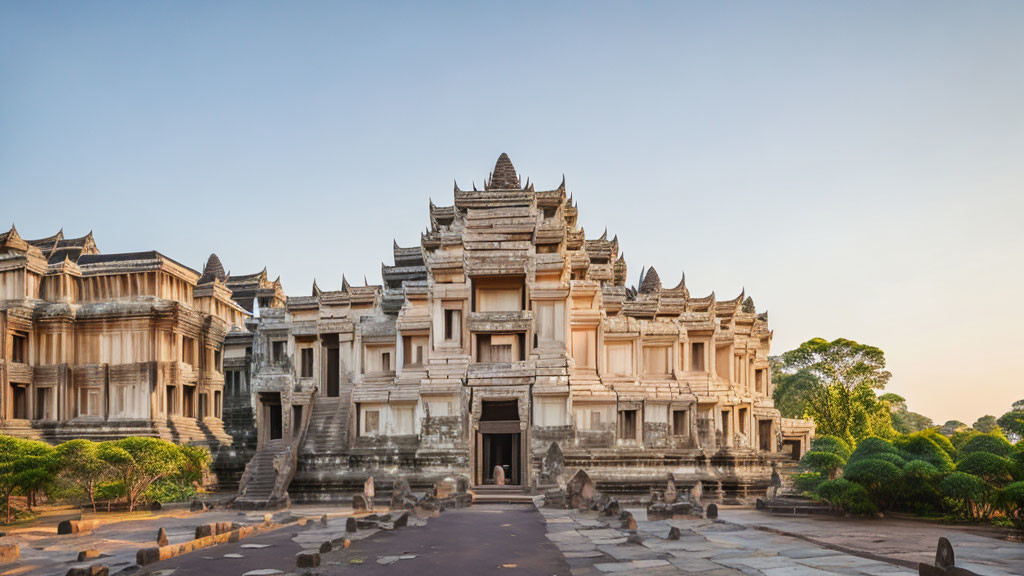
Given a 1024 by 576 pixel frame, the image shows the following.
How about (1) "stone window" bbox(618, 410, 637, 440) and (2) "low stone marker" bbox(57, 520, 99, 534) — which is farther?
(1) "stone window" bbox(618, 410, 637, 440)

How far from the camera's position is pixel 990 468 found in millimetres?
19156

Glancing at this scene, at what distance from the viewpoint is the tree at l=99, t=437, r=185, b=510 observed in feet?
89.2

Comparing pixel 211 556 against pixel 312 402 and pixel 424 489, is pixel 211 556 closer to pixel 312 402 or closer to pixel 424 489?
pixel 424 489

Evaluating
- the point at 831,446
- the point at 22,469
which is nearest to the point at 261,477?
the point at 22,469

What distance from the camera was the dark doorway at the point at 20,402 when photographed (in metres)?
41.6

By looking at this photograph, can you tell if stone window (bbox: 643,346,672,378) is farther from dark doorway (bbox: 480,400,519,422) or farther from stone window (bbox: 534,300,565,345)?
stone window (bbox: 534,300,565,345)

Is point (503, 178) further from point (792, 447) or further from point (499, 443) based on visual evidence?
point (792, 447)

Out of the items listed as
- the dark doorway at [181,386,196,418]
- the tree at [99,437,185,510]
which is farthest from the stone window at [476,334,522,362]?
the dark doorway at [181,386,196,418]

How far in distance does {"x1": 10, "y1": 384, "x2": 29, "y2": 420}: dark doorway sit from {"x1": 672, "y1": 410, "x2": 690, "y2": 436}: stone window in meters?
34.6

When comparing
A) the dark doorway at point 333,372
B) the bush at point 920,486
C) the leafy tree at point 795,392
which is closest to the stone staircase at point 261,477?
the dark doorway at point 333,372

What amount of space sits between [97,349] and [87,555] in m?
31.5

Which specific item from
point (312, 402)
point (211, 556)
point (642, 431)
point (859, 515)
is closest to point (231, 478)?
point (312, 402)

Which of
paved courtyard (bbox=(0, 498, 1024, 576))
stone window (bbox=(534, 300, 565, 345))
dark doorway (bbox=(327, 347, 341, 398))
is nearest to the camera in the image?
paved courtyard (bbox=(0, 498, 1024, 576))

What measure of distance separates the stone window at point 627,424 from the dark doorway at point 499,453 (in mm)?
5310
